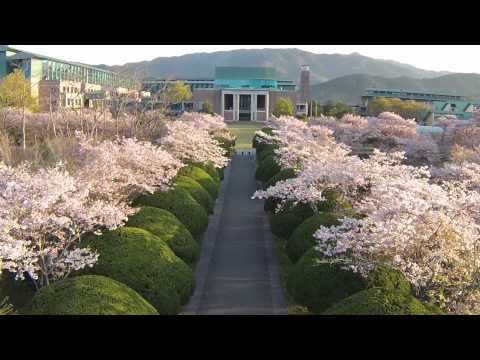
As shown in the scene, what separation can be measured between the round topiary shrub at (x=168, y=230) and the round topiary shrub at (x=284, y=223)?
3941 millimetres

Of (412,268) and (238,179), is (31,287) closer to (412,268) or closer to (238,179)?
(412,268)

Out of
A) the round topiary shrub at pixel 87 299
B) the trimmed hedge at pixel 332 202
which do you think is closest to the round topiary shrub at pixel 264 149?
the trimmed hedge at pixel 332 202

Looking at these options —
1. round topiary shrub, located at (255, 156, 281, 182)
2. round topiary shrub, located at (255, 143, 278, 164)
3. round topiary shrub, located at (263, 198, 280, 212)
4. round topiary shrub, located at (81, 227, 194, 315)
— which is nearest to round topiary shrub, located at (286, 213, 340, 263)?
round topiary shrub, located at (81, 227, 194, 315)

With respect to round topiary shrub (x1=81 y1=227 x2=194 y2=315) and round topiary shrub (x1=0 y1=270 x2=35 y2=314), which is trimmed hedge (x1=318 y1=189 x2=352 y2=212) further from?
round topiary shrub (x1=0 y1=270 x2=35 y2=314)

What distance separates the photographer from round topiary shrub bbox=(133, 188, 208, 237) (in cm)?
1606

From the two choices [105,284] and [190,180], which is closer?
[105,284]

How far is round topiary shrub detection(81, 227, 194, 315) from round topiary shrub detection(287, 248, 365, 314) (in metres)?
2.29

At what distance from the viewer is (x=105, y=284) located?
28.2ft

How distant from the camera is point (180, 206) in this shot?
1625 cm

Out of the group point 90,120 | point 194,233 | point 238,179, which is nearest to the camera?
point 194,233

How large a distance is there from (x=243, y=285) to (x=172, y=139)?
981 centimetres
